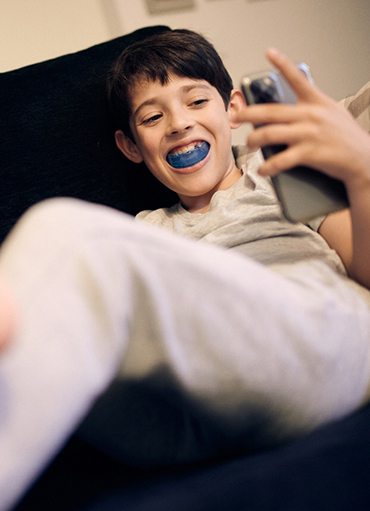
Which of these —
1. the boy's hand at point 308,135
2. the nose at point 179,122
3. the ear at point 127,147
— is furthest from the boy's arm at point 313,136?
the ear at point 127,147

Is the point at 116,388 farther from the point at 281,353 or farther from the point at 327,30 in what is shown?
the point at 327,30

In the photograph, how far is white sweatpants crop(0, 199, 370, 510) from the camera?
1.18ft

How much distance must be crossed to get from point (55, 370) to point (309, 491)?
207 mm

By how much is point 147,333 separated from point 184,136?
56 centimetres

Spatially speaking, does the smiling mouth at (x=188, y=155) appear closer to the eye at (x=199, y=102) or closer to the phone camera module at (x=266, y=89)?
the eye at (x=199, y=102)

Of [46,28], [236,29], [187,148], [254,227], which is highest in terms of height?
[46,28]

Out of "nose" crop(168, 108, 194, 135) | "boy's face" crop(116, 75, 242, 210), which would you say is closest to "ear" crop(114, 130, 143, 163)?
"boy's face" crop(116, 75, 242, 210)

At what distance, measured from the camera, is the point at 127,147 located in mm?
984

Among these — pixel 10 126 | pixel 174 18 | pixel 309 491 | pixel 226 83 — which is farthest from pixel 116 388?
pixel 174 18

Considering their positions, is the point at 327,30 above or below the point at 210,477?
above

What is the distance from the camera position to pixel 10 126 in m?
0.93

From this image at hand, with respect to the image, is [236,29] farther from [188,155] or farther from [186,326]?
[186,326]

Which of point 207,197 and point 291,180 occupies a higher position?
point 291,180

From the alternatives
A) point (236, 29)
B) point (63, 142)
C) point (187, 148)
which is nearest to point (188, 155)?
point (187, 148)
